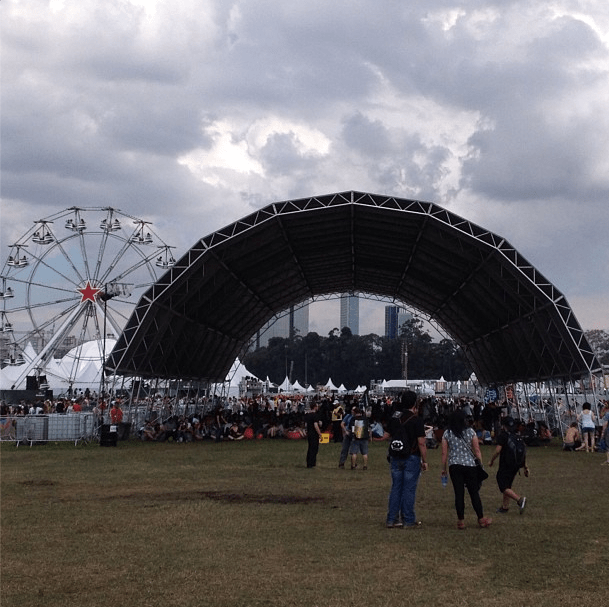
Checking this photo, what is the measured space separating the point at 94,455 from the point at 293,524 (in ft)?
50.5

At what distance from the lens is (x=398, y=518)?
12.0 metres

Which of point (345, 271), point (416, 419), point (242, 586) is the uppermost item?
point (345, 271)

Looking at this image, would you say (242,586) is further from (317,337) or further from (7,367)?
(317,337)

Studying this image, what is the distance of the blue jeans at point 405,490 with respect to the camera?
39.0 feet

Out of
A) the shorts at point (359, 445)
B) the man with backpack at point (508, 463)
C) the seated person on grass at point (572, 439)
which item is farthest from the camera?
the seated person on grass at point (572, 439)

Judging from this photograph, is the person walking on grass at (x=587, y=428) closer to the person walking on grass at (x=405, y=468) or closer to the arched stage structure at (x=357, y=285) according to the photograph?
the arched stage structure at (x=357, y=285)

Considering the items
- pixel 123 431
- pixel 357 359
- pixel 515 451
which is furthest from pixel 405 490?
pixel 357 359

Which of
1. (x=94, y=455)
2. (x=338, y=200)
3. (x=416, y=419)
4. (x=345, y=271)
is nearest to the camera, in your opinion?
(x=416, y=419)

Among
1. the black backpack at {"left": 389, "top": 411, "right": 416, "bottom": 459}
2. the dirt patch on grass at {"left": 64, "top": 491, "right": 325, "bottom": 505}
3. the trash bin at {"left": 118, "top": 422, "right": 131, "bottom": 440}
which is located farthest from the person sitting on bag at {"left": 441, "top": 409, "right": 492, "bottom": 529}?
the trash bin at {"left": 118, "top": 422, "right": 131, "bottom": 440}

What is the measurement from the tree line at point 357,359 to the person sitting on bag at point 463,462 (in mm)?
118347

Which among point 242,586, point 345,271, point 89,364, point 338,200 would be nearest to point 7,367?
point 89,364

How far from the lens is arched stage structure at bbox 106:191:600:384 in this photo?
3269cm

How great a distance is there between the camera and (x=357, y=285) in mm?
52250

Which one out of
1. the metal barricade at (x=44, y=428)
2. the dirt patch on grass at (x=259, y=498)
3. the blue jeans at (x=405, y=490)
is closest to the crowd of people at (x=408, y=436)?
the blue jeans at (x=405, y=490)
